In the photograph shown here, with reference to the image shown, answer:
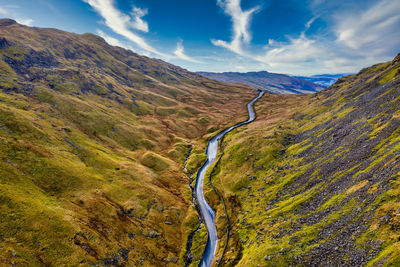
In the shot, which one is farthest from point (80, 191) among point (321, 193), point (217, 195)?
point (321, 193)

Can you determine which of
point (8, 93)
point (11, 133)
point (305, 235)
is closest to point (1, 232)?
point (11, 133)

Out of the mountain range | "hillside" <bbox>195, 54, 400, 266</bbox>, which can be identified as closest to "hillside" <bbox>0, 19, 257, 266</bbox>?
the mountain range

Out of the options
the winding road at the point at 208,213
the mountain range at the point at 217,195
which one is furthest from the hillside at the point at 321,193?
the winding road at the point at 208,213

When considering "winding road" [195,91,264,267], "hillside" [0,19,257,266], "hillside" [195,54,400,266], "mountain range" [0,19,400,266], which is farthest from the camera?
"winding road" [195,91,264,267]

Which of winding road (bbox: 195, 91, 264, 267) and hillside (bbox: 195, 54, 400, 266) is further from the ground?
hillside (bbox: 195, 54, 400, 266)

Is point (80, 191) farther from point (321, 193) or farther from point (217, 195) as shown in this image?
point (321, 193)

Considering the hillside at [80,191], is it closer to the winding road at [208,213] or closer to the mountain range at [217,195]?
the mountain range at [217,195]

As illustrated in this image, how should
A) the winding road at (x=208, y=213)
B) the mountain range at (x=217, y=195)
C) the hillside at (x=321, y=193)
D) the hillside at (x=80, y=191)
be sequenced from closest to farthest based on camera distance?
the hillside at (x=321, y=193), the mountain range at (x=217, y=195), the hillside at (x=80, y=191), the winding road at (x=208, y=213)

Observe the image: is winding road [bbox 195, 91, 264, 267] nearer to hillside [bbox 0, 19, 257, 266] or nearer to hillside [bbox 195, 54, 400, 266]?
hillside [bbox 195, 54, 400, 266]
